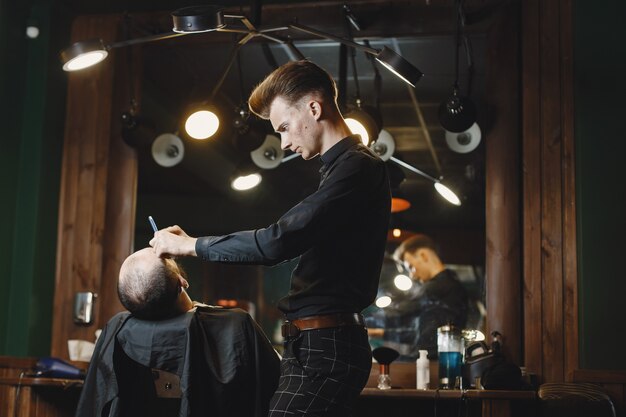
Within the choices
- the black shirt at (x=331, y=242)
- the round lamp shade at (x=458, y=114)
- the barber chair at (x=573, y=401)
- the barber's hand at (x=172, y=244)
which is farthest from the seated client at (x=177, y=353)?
the round lamp shade at (x=458, y=114)

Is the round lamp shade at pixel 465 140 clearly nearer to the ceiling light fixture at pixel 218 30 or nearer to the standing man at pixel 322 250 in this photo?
the ceiling light fixture at pixel 218 30

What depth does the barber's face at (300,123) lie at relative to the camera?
7.70 ft

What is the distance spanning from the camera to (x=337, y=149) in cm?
234

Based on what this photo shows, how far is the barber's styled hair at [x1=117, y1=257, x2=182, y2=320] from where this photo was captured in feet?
8.57

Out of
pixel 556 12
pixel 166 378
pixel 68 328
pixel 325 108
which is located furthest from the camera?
pixel 68 328

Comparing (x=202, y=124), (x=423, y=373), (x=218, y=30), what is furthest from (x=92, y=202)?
(x=423, y=373)

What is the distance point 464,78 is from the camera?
4777 millimetres

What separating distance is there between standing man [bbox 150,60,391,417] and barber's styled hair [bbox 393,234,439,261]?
2.45 metres

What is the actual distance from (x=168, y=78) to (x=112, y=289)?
1251 mm

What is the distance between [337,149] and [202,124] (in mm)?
2130

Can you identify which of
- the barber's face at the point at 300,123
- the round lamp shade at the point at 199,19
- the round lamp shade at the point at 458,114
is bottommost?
the barber's face at the point at 300,123

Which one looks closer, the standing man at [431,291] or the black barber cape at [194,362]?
the black barber cape at [194,362]

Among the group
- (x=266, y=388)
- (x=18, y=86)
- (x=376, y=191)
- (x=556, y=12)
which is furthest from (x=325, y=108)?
(x=18, y=86)

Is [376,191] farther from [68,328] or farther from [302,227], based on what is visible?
[68,328]
